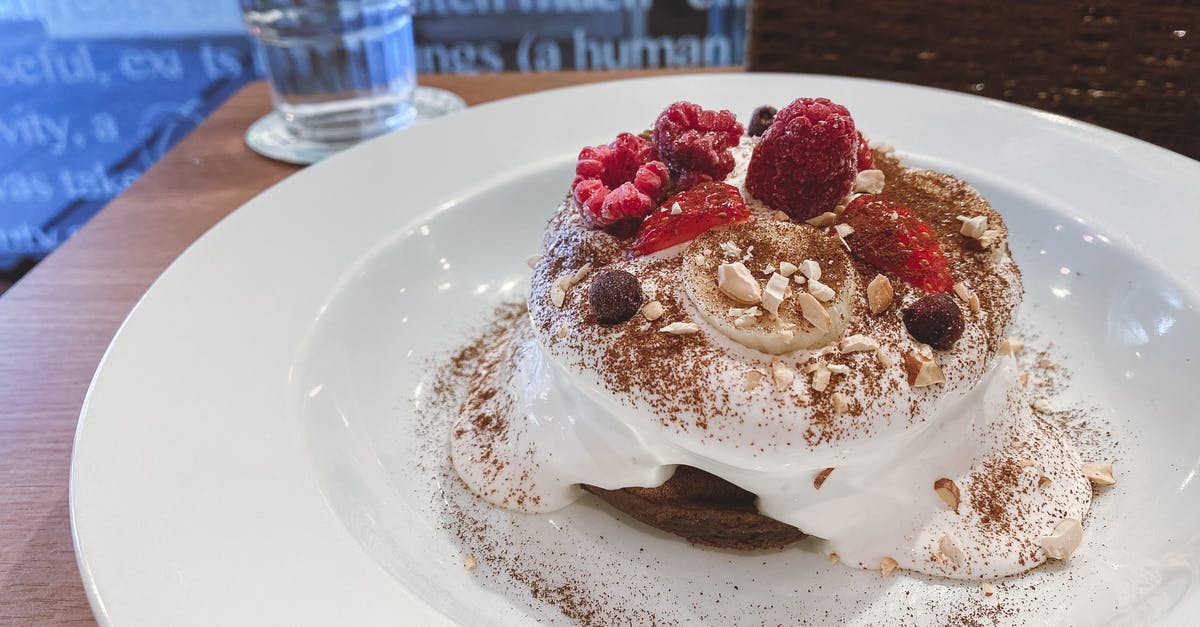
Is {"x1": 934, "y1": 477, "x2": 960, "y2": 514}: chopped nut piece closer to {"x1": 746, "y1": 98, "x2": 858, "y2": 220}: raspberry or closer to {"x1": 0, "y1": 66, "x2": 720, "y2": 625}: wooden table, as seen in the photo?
{"x1": 746, "y1": 98, "x2": 858, "y2": 220}: raspberry

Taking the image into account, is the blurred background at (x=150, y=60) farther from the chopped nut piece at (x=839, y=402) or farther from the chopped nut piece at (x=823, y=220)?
the chopped nut piece at (x=839, y=402)

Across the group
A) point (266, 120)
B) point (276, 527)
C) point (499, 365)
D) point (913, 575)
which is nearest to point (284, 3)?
point (266, 120)

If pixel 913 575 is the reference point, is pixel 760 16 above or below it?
above

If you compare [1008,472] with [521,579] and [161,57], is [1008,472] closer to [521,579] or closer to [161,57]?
[521,579]

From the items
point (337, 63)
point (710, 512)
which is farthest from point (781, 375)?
point (337, 63)

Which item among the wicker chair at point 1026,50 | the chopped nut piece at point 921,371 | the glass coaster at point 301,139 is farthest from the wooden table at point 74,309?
the chopped nut piece at point 921,371

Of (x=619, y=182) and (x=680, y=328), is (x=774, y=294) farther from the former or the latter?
(x=619, y=182)
